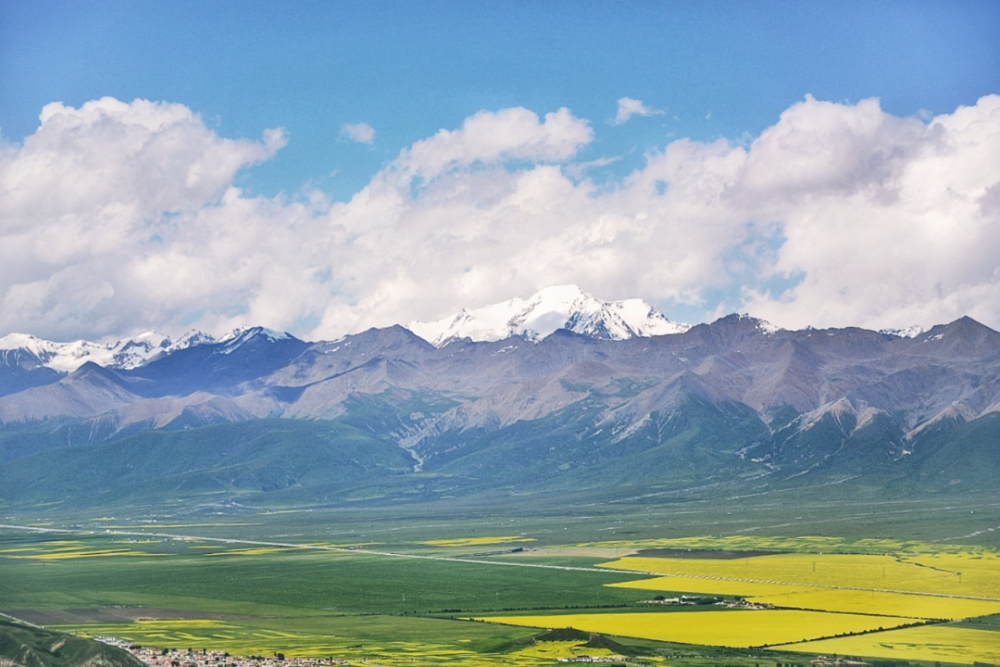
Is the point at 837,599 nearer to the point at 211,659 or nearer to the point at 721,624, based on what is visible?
the point at 721,624

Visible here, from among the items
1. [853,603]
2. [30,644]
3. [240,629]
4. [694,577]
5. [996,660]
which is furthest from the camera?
[694,577]

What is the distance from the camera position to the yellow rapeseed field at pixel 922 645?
4496 inches

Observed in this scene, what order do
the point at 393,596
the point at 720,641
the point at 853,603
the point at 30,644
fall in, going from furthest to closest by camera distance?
the point at 393,596, the point at 853,603, the point at 720,641, the point at 30,644

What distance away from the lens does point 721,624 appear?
447 feet

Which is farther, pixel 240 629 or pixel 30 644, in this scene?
pixel 240 629

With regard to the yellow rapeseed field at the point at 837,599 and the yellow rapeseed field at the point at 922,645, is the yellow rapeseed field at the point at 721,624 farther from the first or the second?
the yellow rapeseed field at the point at 837,599

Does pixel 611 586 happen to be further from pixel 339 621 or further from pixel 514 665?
pixel 514 665

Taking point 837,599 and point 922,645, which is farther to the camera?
point 837,599

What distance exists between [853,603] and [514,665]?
57791mm

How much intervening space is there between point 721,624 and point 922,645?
23154 millimetres

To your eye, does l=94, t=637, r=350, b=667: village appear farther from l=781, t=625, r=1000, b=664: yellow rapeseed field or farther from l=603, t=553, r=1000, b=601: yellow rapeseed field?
l=603, t=553, r=1000, b=601: yellow rapeseed field

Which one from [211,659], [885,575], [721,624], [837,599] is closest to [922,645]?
[721,624]

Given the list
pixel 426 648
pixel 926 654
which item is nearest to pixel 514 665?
pixel 426 648

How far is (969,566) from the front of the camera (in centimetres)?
18912
